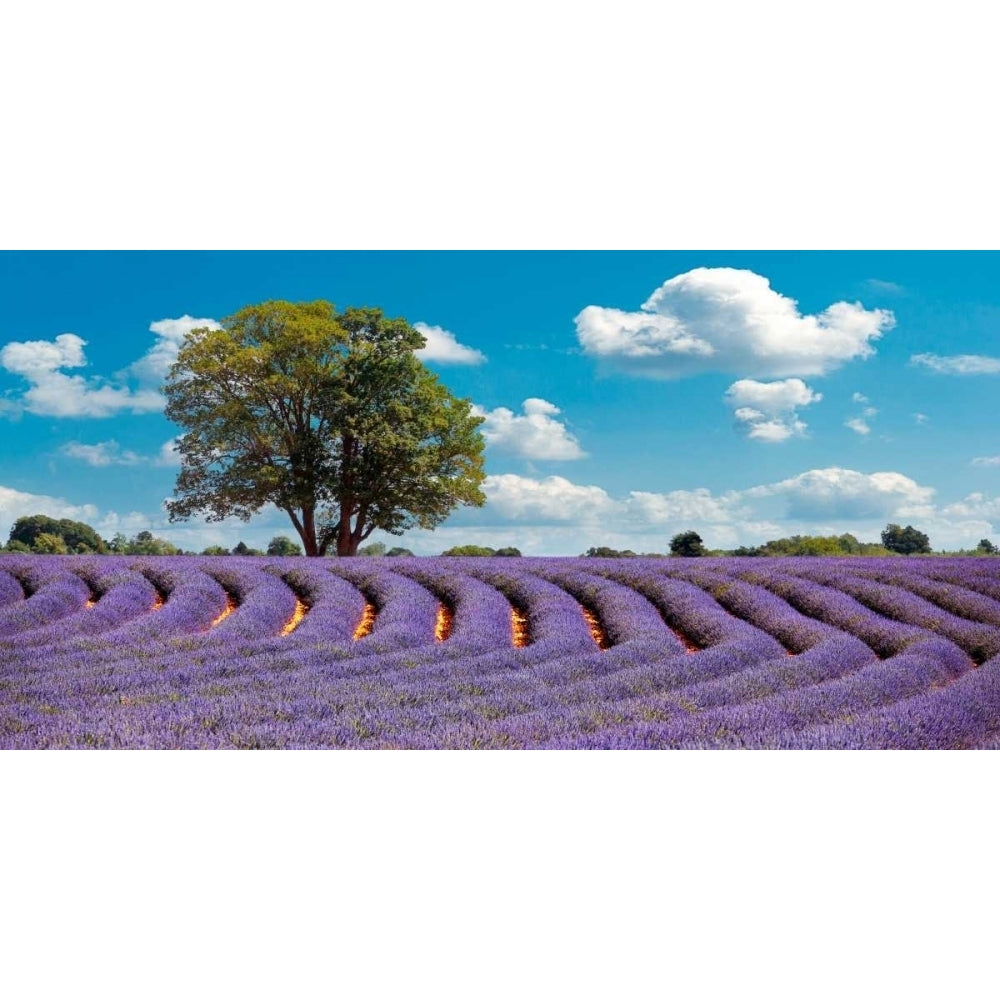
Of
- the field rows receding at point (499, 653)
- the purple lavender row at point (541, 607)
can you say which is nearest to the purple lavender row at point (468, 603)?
Result: the field rows receding at point (499, 653)

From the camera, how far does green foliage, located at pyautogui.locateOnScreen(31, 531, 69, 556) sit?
642cm

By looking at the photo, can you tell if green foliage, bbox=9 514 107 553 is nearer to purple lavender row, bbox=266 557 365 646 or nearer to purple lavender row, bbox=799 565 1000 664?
purple lavender row, bbox=266 557 365 646

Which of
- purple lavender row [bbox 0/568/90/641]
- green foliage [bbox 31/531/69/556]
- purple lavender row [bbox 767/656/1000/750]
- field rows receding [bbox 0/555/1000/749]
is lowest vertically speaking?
purple lavender row [bbox 767/656/1000/750]

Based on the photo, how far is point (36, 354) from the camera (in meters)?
5.77

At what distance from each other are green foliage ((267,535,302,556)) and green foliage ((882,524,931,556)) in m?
7.35

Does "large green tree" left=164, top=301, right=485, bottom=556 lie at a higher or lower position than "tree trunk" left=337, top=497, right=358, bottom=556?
higher

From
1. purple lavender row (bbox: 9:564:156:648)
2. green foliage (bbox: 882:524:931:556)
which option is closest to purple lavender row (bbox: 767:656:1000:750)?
green foliage (bbox: 882:524:931:556)

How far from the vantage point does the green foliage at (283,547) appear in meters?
11.7

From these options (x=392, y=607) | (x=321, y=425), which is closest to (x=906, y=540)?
(x=392, y=607)

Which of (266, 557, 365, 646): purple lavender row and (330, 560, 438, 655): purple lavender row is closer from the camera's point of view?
(330, 560, 438, 655): purple lavender row

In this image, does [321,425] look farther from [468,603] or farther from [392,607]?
[468,603]

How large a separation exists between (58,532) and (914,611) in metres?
7.09

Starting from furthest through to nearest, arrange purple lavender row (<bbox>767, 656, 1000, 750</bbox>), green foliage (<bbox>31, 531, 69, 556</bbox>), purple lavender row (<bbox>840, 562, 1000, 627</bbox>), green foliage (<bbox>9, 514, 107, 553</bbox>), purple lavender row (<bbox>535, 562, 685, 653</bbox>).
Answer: purple lavender row (<bbox>535, 562, 685, 653</bbox>) < purple lavender row (<bbox>840, 562, 1000, 627</bbox>) < green foliage (<bbox>31, 531, 69, 556</bbox>) < green foliage (<bbox>9, 514, 107, 553</bbox>) < purple lavender row (<bbox>767, 656, 1000, 750</bbox>)

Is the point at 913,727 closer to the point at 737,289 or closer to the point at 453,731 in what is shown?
the point at 453,731
